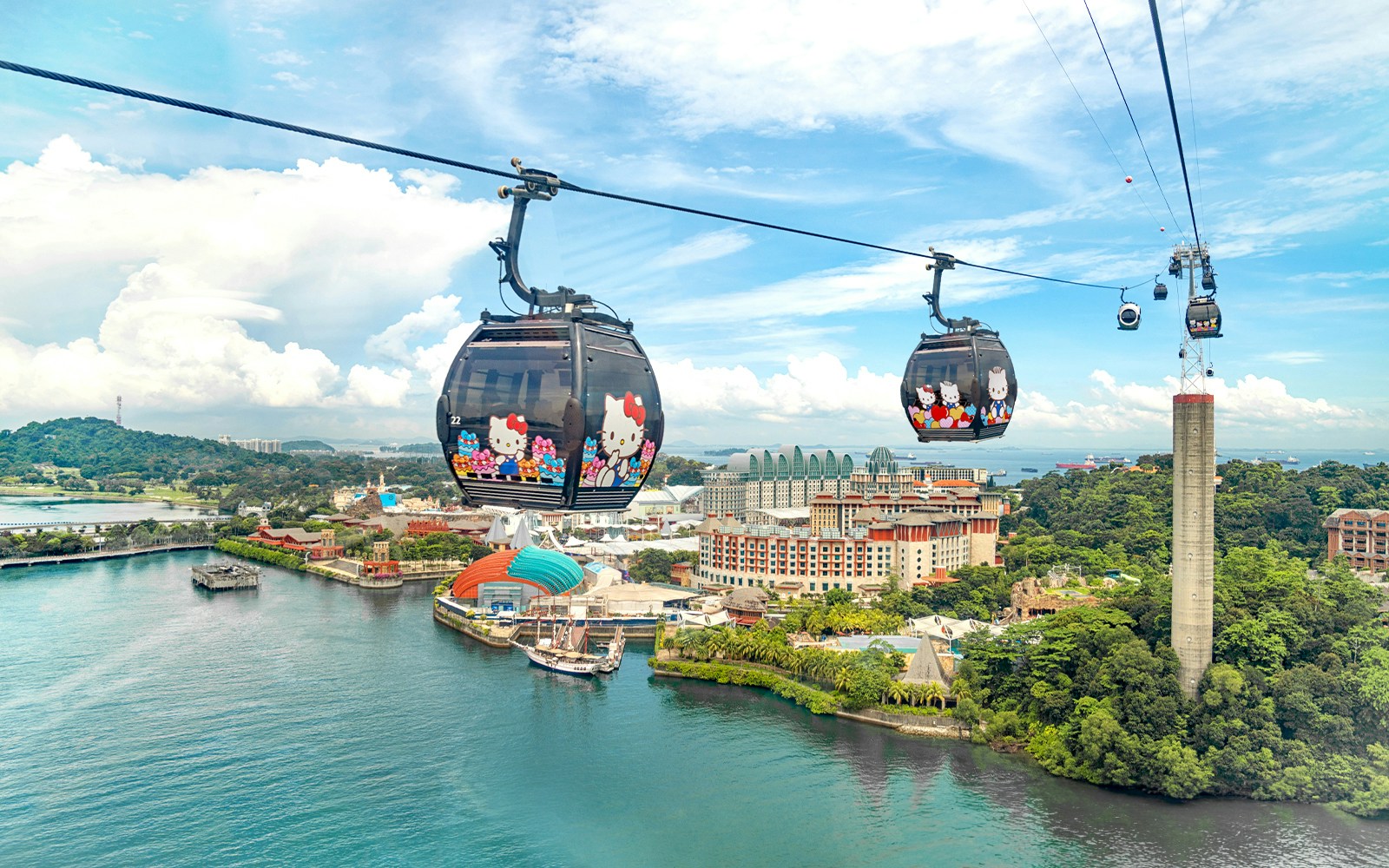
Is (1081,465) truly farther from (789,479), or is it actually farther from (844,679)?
(844,679)

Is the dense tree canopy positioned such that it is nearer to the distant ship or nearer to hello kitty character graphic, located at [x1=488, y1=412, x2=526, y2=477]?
hello kitty character graphic, located at [x1=488, y1=412, x2=526, y2=477]

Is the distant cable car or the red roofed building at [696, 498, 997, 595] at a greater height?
the distant cable car

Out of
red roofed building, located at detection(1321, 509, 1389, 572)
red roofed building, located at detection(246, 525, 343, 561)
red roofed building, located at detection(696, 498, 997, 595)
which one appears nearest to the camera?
red roofed building, located at detection(1321, 509, 1389, 572)

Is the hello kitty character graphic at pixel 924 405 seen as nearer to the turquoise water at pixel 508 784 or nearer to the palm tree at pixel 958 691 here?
the turquoise water at pixel 508 784

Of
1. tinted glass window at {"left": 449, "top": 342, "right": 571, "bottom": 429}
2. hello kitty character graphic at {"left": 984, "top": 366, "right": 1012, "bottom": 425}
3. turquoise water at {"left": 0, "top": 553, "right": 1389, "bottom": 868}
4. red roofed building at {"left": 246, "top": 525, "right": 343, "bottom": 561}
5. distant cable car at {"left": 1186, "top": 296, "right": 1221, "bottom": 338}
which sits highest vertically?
distant cable car at {"left": 1186, "top": 296, "right": 1221, "bottom": 338}

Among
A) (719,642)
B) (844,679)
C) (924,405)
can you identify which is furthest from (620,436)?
(719,642)

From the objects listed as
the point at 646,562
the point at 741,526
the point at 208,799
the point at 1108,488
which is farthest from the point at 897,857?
the point at 1108,488

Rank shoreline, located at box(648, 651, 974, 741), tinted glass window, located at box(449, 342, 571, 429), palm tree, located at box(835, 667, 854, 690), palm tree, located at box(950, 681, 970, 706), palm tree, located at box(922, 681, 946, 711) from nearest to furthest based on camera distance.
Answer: tinted glass window, located at box(449, 342, 571, 429) < shoreline, located at box(648, 651, 974, 741) < palm tree, located at box(950, 681, 970, 706) < palm tree, located at box(922, 681, 946, 711) < palm tree, located at box(835, 667, 854, 690)

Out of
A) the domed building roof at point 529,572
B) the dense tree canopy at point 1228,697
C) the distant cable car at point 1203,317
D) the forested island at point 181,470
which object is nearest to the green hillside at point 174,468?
the forested island at point 181,470

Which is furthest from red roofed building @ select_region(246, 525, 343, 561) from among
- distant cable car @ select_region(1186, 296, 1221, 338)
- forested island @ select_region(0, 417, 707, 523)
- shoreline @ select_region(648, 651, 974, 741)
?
distant cable car @ select_region(1186, 296, 1221, 338)
